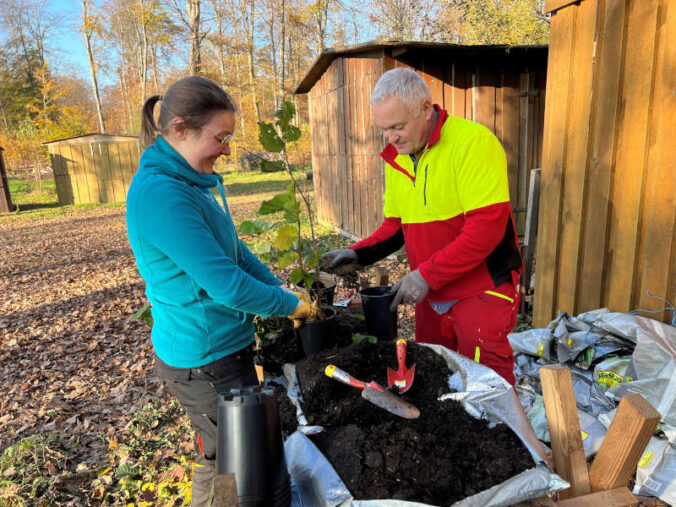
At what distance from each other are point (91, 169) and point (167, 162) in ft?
58.7

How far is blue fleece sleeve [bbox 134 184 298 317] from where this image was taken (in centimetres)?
142

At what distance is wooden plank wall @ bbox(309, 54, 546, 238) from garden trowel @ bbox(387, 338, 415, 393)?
16.2ft

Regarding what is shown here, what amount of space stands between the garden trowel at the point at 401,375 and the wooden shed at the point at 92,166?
1719cm

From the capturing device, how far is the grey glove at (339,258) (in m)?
2.42

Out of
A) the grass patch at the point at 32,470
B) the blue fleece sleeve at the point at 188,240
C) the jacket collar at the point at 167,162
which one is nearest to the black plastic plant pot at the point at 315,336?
the blue fleece sleeve at the point at 188,240

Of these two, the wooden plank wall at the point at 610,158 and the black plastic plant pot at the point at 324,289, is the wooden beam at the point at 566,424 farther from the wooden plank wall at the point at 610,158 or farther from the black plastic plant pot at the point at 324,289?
the wooden plank wall at the point at 610,158

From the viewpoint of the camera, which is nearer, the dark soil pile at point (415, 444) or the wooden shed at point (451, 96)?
the dark soil pile at point (415, 444)

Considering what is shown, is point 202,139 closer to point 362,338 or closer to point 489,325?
point 362,338

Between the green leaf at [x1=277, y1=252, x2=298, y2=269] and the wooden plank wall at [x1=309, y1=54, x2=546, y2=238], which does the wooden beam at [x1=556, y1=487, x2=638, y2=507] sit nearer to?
the green leaf at [x1=277, y1=252, x2=298, y2=269]

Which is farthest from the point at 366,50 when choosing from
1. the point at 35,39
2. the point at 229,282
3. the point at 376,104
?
the point at 35,39

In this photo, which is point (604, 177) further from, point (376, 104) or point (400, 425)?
point (400, 425)

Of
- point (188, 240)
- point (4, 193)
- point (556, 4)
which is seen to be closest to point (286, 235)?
point (188, 240)

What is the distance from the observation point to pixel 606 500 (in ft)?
3.96

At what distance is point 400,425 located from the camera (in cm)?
140
